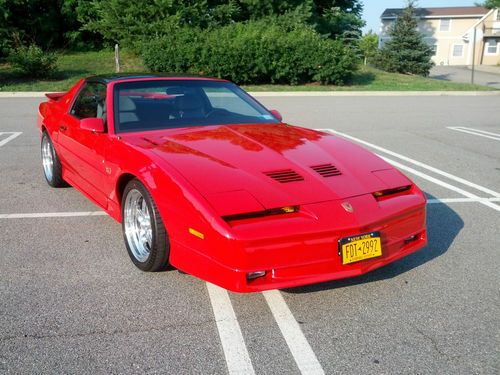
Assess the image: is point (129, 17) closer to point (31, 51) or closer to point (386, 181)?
point (31, 51)

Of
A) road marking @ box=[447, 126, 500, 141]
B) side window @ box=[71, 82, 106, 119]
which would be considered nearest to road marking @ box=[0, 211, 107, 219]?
side window @ box=[71, 82, 106, 119]

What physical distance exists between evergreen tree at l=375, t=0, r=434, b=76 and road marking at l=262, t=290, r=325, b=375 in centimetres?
3120

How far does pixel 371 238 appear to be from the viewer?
3084mm

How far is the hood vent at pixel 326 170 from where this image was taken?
3433 mm

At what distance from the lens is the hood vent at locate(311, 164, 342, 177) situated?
3433 millimetres

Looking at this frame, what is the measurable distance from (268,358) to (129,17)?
2376cm

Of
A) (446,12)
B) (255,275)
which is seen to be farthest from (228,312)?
(446,12)

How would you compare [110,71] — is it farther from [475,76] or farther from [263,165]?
[475,76]

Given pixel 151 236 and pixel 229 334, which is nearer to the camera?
pixel 229 334

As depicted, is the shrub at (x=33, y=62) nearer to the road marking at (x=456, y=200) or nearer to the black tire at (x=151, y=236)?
the road marking at (x=456, y=200)

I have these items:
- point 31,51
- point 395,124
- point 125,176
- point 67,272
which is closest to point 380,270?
point 125,176

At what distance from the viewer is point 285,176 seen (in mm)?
3316

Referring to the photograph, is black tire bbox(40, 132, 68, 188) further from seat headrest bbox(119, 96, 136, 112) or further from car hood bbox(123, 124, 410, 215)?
car hood bbox(123, 124, 410, 215)

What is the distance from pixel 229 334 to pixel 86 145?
2391 millimetres
